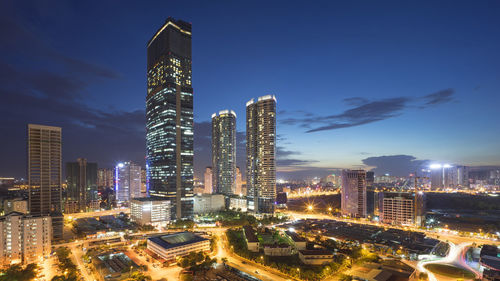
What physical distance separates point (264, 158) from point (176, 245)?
149 ft

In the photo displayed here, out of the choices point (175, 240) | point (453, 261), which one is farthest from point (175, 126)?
point (453, 261)

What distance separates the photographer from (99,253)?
42.6 m

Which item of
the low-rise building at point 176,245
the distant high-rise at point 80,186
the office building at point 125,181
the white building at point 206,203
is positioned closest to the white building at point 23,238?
the low-rise building at point 176,245

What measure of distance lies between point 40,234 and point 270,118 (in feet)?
201

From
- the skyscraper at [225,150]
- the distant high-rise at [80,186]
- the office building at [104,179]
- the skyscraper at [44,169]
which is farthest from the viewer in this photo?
the office building at [104,179]

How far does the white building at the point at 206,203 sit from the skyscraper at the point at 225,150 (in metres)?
15.7

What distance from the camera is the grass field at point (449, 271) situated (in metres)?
34.6

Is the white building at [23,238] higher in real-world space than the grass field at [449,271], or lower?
higher

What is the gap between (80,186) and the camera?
289ft

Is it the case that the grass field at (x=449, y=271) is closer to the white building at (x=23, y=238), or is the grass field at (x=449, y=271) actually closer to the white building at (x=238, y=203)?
the white building at (x=238, y=203)

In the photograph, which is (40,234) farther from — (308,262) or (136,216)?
(308,262)

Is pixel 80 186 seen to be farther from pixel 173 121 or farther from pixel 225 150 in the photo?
pixel 225 150

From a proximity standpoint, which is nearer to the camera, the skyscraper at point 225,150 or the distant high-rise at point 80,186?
the distant high-rise at point 80,186

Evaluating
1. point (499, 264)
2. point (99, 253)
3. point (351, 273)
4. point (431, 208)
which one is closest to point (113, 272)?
point (99, 253)
